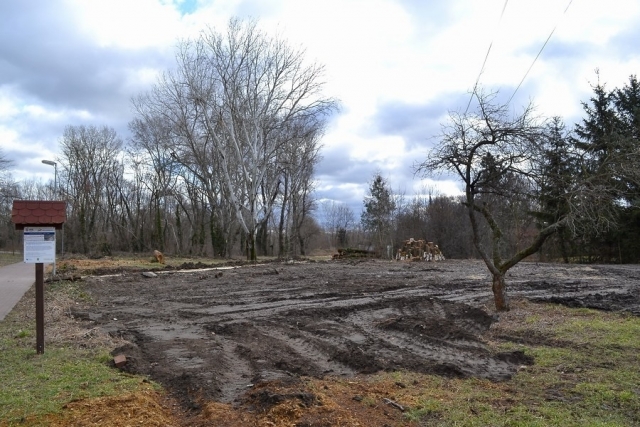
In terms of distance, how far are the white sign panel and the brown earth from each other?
191 centimetres

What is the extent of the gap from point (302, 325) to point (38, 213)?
212 inches

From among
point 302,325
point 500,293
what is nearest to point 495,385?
point 302,325

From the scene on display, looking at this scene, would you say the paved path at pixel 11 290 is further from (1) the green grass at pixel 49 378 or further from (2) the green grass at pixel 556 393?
(2) the green grass at pixel 556 393

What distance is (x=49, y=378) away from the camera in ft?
21.7

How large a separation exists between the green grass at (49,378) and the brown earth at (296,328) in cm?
49

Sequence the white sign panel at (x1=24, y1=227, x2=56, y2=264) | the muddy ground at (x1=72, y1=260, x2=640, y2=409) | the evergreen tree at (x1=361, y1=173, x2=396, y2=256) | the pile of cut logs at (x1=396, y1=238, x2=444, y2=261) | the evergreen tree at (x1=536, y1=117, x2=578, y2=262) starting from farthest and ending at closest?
1. the evergreen tree at (x1=361, y1=173, x2=396, y2=256)
2. the pile of cut logs at (x1=396, y1=238, x2=444, y2=261)
3. the evergreen tree at (x1=536, y1=117, x2=578, y2=262)
4. the white sign panel at (x1=24, y1=227, x2=56, y2=264)
5. the muddy ground at (x1=72, y1=260, x2=640, y2=409)

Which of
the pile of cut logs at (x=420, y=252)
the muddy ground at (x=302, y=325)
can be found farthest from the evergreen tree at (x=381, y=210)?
the muddy ground at (x=302, y=325)

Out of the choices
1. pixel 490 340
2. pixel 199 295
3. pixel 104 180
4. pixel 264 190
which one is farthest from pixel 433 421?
pixel 104 180

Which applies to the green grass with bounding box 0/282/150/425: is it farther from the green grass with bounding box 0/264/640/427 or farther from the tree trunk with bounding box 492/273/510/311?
the tree trunk with bounding box 492/273/510/311

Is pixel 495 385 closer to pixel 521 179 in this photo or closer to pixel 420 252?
pixel 521 179

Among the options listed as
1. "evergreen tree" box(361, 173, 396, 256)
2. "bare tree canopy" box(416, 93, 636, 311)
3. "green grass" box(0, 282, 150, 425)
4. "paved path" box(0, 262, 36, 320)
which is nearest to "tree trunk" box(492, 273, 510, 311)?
"bare tree canopy" box(416, 93, 636, 311)

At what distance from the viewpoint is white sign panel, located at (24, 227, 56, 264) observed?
816 cm

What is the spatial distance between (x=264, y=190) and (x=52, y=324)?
35956 millimetres

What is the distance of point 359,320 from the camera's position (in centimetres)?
1180
